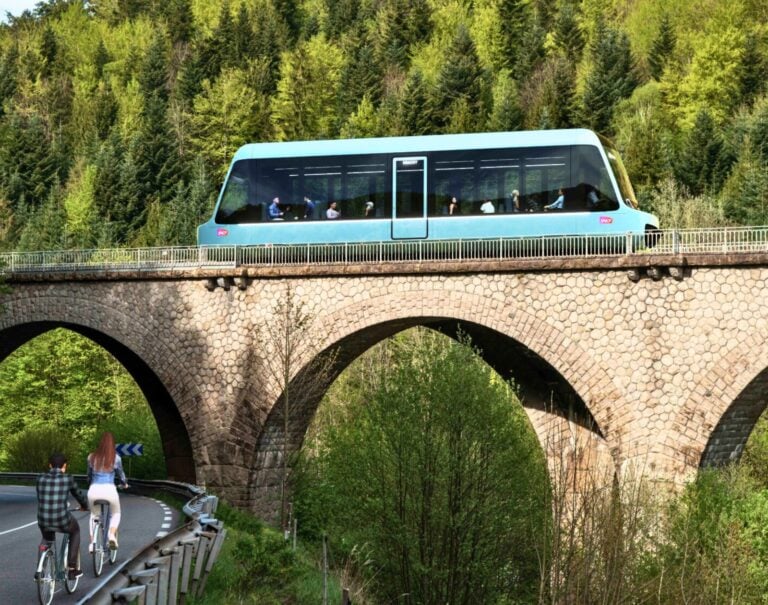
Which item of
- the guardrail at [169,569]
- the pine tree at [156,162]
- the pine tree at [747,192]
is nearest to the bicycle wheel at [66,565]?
the guardrail at [169,569]

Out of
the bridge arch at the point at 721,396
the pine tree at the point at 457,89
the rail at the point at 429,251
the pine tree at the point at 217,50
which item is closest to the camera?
the bridge arch at the point at 721,396

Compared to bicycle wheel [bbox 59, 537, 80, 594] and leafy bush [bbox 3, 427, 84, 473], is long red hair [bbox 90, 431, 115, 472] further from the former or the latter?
leafy bush [bbox 3, 427, 84, 473]

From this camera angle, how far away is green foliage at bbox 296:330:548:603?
75.7 feet

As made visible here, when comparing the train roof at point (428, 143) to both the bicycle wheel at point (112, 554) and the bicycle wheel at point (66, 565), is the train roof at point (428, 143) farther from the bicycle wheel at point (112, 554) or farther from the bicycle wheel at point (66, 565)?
the bicycle wheel at point (66, 565)

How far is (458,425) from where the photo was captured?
2420 centimetres

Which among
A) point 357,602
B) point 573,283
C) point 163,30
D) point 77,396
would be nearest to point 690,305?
point 573,283

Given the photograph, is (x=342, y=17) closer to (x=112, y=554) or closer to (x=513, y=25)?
(x=513, y=25)

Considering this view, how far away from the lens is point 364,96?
9750 centimetres

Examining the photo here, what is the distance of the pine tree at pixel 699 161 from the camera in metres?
70.2

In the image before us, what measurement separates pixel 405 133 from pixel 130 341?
52.8 meters

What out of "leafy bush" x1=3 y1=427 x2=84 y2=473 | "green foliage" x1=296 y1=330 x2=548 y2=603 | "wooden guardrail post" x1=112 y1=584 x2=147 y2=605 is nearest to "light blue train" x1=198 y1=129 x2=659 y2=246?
"green foliage" x1=296 y1=330 x2=548 y2=603

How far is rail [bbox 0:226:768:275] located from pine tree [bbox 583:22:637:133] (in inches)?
2033

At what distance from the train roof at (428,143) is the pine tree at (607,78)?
170 ft

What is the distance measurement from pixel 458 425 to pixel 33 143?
269 feet
